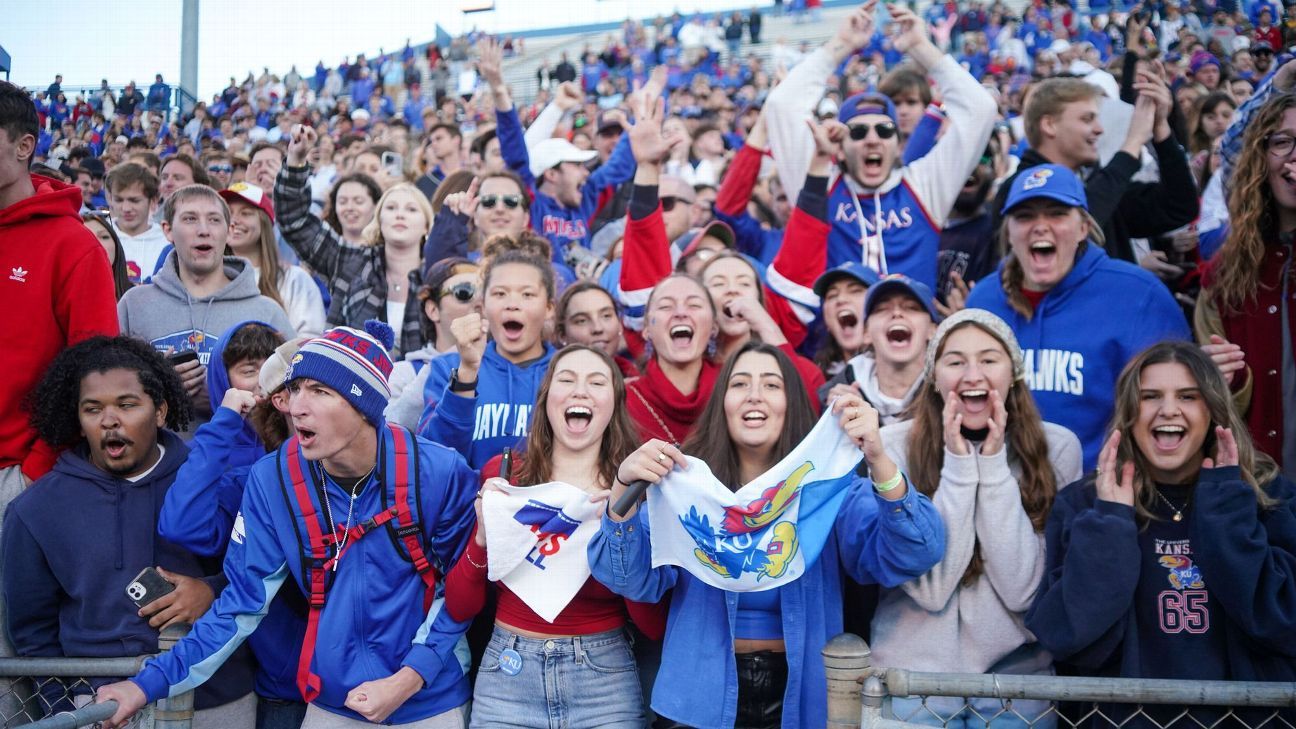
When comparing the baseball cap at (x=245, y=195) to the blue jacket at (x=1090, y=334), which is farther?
the baseball cap at (x=245, y=195)

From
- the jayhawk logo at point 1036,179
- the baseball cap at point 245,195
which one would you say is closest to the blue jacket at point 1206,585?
→ the jayhawk logo at point 1036,179

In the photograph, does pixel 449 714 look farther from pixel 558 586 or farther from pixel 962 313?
pixel 962 313

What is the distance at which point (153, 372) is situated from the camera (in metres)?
4.22

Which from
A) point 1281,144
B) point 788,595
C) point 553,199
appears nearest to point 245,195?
point 553,199

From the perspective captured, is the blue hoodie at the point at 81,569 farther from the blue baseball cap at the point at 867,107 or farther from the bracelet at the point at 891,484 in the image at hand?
the blue baseball cap at the point at 867,107

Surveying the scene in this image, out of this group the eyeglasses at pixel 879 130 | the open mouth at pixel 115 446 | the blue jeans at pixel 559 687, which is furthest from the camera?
the eyeglasses at pixel 879 130

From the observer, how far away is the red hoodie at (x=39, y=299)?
4.12 m

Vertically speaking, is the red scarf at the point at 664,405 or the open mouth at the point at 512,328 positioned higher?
the open mouth at the point at 512,328

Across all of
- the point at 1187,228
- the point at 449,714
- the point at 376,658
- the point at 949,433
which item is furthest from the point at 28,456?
the point at 1187,228

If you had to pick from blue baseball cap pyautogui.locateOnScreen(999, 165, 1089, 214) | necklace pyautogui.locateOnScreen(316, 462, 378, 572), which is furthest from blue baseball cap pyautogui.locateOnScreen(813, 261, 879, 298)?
necklace pyautogui.locateOnScreen(316, 462, 378, 572)

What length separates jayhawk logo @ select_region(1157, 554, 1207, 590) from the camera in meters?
3.29

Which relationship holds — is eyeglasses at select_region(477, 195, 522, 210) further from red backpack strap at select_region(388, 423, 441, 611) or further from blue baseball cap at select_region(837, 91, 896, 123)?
red backpack strap at select_region(388, 423, 441, 611)

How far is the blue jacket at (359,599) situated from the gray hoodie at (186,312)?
169 cm

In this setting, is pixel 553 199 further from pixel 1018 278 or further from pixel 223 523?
pixel 223 523
